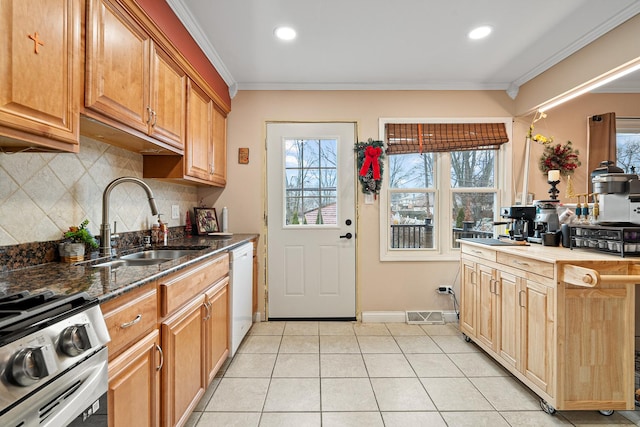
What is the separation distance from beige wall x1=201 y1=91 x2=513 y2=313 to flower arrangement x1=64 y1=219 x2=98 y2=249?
5.51 feet

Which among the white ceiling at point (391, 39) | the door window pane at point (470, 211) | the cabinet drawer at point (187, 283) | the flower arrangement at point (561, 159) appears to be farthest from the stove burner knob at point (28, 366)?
the flower arrangement at point (561, 159)

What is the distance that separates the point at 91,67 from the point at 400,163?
2817mm

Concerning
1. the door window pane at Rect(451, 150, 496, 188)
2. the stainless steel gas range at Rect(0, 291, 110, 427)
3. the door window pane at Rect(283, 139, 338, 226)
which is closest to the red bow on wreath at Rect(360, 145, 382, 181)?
the door window pane at Rect(283, 139, 338, 226)

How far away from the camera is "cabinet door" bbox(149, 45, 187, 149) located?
1855mm

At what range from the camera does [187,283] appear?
162 centimetres

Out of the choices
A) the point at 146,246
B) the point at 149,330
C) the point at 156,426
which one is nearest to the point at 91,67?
the point at 149,330

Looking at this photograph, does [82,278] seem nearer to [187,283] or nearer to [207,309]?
[187,283]

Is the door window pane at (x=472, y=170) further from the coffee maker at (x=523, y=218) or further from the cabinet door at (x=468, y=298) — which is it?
the cabinet door at (x=468, y=298)

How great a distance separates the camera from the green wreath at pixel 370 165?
3.24 meters

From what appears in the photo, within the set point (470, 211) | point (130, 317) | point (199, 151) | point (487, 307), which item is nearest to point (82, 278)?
point (130, 317)

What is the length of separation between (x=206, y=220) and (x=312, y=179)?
3.87 ft

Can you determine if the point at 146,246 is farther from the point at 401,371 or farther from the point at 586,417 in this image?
the point at 586,417

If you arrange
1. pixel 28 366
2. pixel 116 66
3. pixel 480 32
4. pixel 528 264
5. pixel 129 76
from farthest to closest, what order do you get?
pixel 480 32 < pixel 528 264 < pixel 129 76 < pixel 116 66 < pixel 28 366

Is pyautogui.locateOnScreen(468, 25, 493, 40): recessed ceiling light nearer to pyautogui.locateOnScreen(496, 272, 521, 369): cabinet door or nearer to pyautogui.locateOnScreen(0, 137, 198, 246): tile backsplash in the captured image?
pyautogui.locateOnScreen(496, 272, 521, 369): cabinet door
